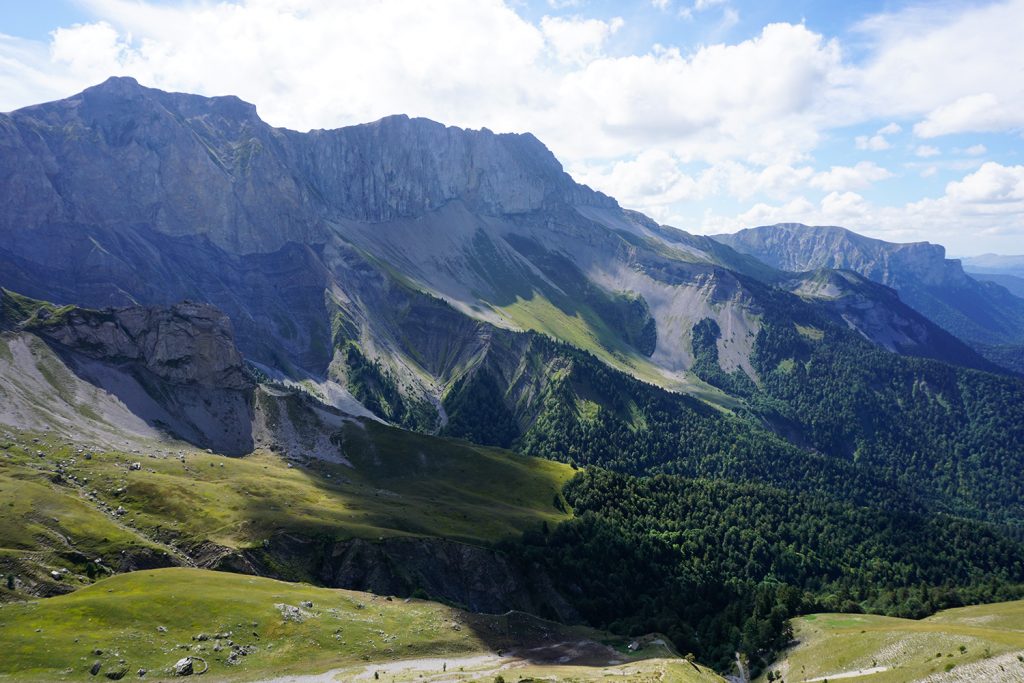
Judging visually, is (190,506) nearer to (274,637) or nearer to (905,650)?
(274,637)

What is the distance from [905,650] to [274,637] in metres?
81.3

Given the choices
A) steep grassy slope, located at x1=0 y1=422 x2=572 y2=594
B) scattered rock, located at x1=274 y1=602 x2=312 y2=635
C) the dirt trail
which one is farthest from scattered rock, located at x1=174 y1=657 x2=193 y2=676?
the dirt trail

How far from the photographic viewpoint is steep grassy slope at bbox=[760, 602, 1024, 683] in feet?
255

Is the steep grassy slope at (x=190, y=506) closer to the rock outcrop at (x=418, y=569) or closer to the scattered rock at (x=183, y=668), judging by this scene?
the rock outcrop at (x=418, y=569)

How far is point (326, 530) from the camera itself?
136500mm

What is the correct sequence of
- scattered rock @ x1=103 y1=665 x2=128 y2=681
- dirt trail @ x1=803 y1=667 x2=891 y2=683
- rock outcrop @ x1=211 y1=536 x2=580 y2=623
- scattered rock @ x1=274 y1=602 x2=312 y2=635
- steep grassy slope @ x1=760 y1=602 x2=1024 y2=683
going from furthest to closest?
rock outcrop @ x1=211 y1=536 x2=580 y2=623 → scattered rock @ x1=274 y1=602 x2=312 y2=635 → dirt trail @ x1=803 y1=667 x2=891 y2=683 → steep grassy slope @ x1=760 y1=602 x2=1024 y2=683 → scattered rock @ x1=103 y1=665 x2=128 y2=681

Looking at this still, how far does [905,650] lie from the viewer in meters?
91.1

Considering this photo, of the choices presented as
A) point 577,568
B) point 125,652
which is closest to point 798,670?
point 577,568

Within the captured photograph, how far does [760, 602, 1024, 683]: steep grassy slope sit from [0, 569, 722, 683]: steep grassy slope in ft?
73.5

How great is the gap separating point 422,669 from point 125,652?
31722mm

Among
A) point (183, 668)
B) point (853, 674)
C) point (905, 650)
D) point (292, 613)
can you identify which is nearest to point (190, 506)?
point (292, 613)

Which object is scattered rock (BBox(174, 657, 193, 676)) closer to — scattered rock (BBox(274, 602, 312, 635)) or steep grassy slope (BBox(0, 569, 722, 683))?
steep grassy slope (BBox(0, 569, 722, 683))

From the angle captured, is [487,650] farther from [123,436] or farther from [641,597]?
[123,436]

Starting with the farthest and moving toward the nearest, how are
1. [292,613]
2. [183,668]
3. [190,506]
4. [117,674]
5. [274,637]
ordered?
1. [190,506]
2. [292,613]
3. [274,637]
4. [183,668]
5. [117,674]
